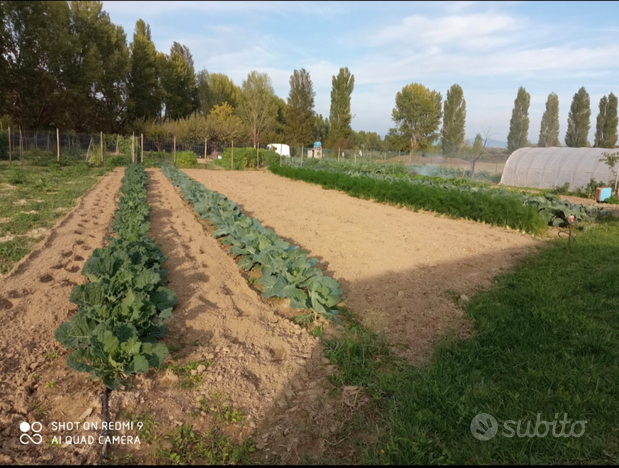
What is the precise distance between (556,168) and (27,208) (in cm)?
2063

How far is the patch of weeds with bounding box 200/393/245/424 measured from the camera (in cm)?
274

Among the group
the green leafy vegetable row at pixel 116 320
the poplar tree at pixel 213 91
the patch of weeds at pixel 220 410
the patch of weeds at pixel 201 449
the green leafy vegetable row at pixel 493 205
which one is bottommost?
the patch of weeds at pixel 201 449

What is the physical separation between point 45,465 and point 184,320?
191 centimetres

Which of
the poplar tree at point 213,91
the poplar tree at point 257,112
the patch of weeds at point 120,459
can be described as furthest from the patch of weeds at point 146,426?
the poplar tree at point 213,91

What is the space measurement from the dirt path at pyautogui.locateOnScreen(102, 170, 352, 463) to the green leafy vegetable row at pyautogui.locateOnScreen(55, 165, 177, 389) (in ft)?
0.64

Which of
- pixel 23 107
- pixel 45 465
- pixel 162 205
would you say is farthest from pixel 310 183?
pixel 23 107

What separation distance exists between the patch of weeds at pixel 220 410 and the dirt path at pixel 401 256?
1.65m

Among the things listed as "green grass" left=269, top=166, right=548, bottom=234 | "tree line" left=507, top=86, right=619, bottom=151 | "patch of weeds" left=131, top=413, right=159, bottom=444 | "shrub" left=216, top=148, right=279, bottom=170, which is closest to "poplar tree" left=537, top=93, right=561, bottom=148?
"tree line" left=507, top=86, right=619, bottom=151

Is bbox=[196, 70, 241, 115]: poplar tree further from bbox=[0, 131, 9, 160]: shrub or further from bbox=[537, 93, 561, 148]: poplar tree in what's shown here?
bbox=[537, 93, 561, 148]: poplar tree

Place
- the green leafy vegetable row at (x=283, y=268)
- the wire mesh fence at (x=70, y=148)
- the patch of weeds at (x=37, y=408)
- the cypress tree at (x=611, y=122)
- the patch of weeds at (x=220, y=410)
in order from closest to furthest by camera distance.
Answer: the patch of weeds at (x=37, y=408)
the patch of weeds at (x=220, y=410)
the green leafy vegetable row at (x=283, y=268)
the wire mesh fence at (x=70, y=148)
the cypress tree at (x=611, y=122)

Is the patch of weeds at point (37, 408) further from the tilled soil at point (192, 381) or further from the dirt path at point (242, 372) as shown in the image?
the dirt path at point (242, 372)

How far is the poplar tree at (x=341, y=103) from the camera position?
168 feet

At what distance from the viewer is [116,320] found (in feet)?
11.2

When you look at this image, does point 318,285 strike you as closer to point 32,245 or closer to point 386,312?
point 386,312
